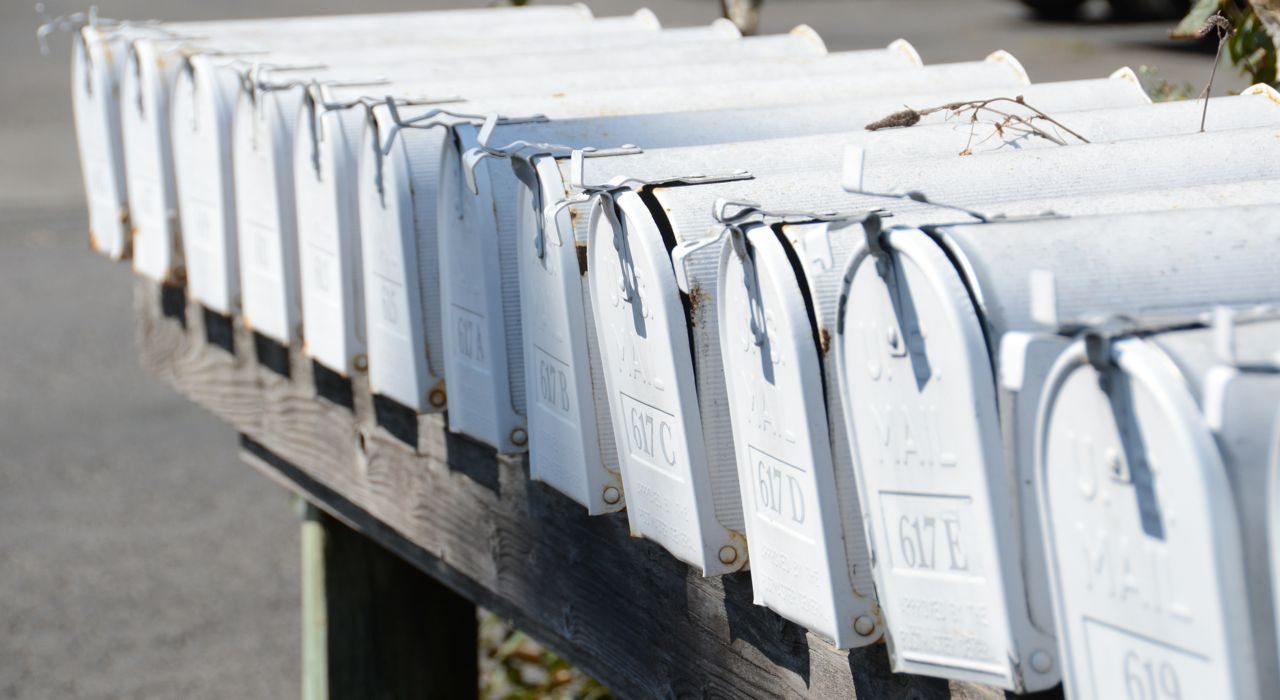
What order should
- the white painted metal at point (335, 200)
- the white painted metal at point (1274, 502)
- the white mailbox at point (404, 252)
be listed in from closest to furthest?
the white painted metal at point (1274, 502) → the white mailbox at point (404, 252) → the white painted metal at point (335, 200)

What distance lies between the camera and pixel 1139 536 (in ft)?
2.87

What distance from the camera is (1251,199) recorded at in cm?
126

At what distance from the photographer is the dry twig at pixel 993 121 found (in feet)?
5.37

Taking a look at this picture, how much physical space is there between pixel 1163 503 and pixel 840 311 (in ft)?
1.06

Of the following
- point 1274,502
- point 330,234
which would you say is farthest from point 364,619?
point 1274,502

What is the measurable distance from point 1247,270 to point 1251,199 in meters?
0.25

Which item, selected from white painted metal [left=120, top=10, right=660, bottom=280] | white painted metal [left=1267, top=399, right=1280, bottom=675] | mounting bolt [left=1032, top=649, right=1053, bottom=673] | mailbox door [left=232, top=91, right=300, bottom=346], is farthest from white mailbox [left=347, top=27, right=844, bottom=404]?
white painted metal [left=1267, top=399, right=1280, bottom=675]

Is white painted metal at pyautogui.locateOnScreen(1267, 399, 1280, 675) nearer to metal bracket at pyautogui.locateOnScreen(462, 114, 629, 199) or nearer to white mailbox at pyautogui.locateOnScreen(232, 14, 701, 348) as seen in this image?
metal bracket at pyautogui.locateOnScreen(462, 114, 629, 199)

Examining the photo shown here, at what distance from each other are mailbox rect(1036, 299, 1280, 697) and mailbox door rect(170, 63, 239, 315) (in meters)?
1.74

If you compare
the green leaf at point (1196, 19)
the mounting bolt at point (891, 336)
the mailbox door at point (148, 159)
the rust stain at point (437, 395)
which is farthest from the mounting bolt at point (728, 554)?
the mailbox door at point (148, 159)

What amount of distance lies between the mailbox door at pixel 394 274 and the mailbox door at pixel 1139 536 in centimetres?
113

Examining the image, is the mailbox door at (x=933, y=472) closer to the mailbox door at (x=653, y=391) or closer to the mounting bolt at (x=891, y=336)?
the mounting bolt at (x=891, y=336)

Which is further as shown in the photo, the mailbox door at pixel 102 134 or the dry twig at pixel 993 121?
the mailbox door at pixel 102 134

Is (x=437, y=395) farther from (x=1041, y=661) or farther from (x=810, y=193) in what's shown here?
(x=1041, y=661)
